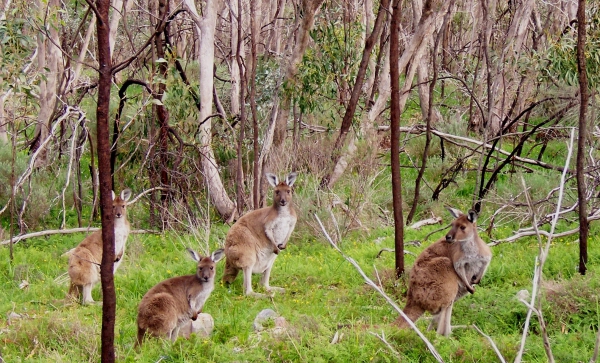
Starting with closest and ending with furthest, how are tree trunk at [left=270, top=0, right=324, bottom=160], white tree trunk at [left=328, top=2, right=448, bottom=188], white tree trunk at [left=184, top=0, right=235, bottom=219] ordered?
white tree trunk at [left=184, top=0, right=235, bottom=219] < tree trunk at [left=270, top=0, right=324, bottom=160] < white tree trunk at [left=328, top=2, right=448, bottom=188]

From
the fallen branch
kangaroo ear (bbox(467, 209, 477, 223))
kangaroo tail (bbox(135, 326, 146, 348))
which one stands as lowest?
kangaroo tail (bbox(135, 326, 146, 348))

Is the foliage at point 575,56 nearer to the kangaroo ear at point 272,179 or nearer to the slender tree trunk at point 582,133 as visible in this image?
the slender tree trunk at point 582,133

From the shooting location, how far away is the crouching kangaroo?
24.7ft

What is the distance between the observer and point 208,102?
13.7m

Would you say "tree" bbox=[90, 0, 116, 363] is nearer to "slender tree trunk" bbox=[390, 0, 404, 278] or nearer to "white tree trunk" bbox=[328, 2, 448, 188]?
"slender tree trunk" bbox=[390, 0, 404, 278]

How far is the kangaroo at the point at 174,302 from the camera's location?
7449 millimetres

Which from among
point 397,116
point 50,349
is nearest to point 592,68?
point 397,116

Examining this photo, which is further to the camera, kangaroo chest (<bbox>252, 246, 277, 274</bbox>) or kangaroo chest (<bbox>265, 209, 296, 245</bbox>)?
kangaroo chest (<bbox>265, 209, 296, 245</bbox>)

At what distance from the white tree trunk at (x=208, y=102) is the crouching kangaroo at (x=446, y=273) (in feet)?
20.6

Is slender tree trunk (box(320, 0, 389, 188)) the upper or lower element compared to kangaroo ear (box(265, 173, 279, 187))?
upper

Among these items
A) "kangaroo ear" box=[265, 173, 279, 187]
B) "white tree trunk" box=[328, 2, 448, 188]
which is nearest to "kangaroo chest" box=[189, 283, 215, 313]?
"kangaroo ear" box=[265, 173, 279, 187]

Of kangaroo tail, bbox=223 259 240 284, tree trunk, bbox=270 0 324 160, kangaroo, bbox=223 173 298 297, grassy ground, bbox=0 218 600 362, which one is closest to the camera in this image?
grassy ground, bbox=0 218 600 362

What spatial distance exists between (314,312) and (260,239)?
158 centimetres

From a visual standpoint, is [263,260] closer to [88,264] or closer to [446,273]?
[88,264]
